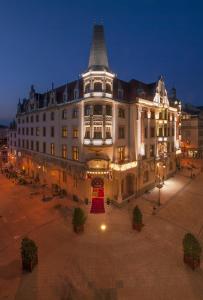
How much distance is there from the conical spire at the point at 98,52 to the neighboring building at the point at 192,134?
44372mm

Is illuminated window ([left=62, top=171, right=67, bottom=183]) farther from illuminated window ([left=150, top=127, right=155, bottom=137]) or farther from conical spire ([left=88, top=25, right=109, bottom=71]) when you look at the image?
conical spire ([left=88, top=25, right=109, bottom=71])

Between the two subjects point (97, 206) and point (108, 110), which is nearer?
point (97, 206)

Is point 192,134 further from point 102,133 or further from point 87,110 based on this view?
point 87,110

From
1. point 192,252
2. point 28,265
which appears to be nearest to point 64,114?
point 28,265

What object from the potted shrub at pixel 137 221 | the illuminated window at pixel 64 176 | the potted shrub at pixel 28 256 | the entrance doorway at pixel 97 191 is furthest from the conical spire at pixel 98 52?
the potted shrub at pixel 28 256

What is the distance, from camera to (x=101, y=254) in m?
15.9

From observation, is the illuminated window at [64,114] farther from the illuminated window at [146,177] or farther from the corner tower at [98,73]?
the illuminated window at [146,177]

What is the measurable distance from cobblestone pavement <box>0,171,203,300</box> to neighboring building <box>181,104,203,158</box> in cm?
3910

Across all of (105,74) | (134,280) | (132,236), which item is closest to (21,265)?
(134,280)

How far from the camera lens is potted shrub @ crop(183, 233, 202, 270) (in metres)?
13.9

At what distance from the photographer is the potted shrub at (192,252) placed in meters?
13.9

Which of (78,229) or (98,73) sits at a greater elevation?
(98,73)

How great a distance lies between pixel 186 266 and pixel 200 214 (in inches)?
428

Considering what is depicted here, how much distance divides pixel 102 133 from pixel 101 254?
14.6m
